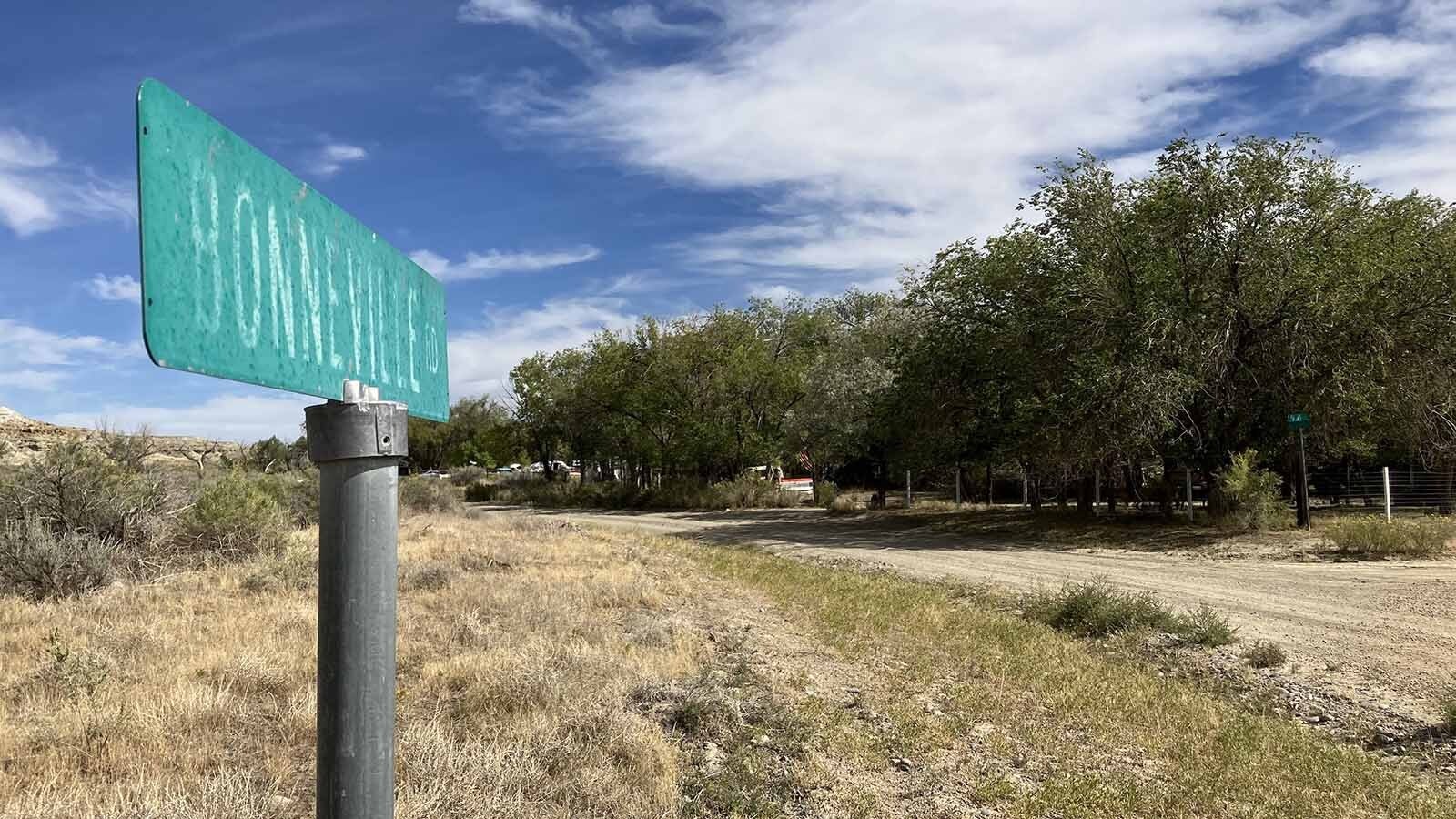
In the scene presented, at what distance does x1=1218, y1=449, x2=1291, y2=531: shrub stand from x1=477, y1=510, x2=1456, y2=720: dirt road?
114 inches

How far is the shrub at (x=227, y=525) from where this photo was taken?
42.2ft

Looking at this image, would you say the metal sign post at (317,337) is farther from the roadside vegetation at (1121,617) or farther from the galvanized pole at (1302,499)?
the galvanized pole at (1302,499)

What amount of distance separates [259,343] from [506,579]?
10968mm

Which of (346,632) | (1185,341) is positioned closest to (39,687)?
(346,632)

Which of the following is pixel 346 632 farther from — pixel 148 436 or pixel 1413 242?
pixel 1413 242

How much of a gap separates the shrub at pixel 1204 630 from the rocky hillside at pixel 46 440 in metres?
19.3

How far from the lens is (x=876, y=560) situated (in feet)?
54.4

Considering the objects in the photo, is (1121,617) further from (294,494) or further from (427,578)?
(294,494)

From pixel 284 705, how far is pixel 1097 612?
7861 millimetres

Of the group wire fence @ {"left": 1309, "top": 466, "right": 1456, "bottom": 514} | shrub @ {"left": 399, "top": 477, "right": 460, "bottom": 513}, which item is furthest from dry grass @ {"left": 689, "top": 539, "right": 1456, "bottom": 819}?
shrub @ {"left": 399, "top": 477, "right": 460, "bottom": 513}

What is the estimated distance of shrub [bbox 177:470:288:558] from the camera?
1288 centimetres

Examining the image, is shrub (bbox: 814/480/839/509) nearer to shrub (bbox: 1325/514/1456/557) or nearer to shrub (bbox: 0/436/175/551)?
shrub (bbox: 1325/514/1456/557)

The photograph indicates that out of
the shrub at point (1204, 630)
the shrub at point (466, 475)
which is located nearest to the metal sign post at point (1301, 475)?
the shrub at point (1204, 630)

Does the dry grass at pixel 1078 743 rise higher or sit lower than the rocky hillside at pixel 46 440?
lower
